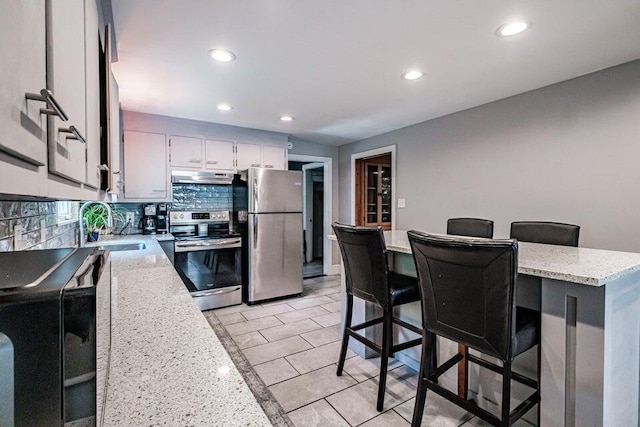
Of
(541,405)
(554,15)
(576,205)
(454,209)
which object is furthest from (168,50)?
(576,205)

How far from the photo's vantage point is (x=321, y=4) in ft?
5.46

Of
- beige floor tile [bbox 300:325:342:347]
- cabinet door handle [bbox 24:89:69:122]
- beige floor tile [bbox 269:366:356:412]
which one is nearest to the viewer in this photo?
cabinet door handle [bbox 24:89:69:122]

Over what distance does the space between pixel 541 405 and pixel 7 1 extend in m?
2.04

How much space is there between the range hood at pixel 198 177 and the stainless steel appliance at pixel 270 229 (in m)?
0.21

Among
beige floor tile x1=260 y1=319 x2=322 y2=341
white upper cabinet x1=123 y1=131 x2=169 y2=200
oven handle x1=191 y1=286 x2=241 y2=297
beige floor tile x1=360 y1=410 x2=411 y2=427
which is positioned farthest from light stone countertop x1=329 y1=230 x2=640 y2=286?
white upper cabinet x1=123 y1=131 x2=169 y2=200

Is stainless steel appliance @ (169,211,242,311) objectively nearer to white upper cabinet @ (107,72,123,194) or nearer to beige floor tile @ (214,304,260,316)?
beige floor tile @ (214,304,260,316)

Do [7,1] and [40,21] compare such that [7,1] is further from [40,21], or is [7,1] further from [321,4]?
[321,4]

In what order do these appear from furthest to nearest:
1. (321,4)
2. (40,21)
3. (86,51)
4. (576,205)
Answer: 1. (576,205)
2. (321,4)
3. (86,51)
4. (40,21)

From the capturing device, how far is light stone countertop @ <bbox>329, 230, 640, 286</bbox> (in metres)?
1.21

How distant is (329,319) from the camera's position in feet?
10.8

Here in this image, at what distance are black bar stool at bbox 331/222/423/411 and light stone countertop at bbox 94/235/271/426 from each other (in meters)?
1.08

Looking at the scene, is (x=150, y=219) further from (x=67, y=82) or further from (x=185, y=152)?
(x=67, y=82)

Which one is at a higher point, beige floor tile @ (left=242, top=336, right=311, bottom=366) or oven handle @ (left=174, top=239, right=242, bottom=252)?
oven handle @ (left=174, top=239, right=242, bottom=252)

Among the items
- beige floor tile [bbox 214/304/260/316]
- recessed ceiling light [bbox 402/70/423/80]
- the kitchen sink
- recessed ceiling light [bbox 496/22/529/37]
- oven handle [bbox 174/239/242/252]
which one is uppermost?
recessed ceiling light [bbox 402/70/423/80]
